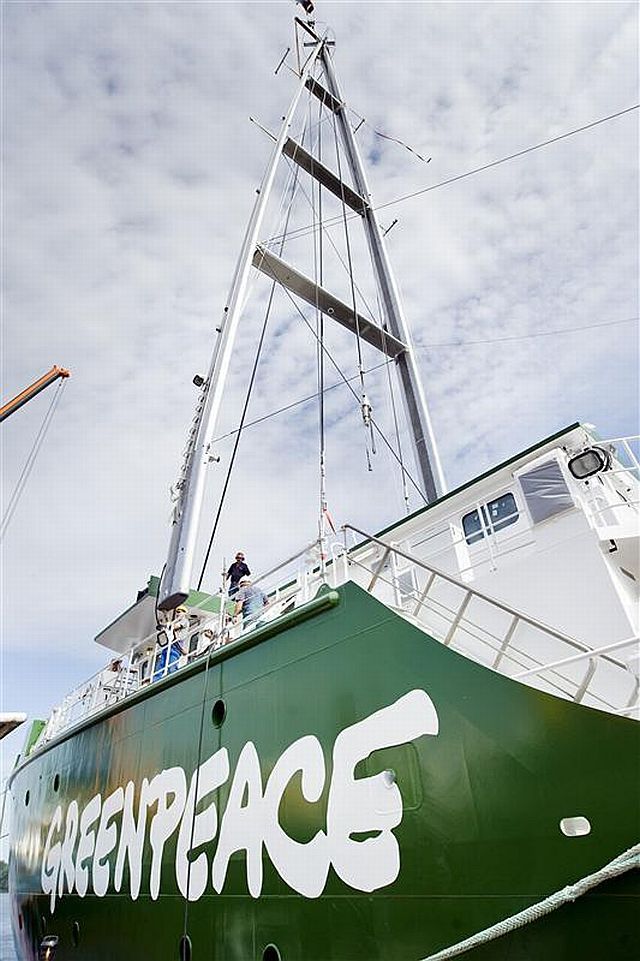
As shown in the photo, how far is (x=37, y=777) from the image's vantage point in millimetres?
10719

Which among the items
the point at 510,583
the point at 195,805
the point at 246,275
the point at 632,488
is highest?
the point at 246,275

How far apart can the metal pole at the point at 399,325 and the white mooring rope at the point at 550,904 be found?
671cm

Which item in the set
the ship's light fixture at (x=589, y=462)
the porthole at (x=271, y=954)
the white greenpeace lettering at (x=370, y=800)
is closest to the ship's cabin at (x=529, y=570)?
the ship's light fixture at (x=589, y=462)

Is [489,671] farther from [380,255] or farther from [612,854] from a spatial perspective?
[380,255]

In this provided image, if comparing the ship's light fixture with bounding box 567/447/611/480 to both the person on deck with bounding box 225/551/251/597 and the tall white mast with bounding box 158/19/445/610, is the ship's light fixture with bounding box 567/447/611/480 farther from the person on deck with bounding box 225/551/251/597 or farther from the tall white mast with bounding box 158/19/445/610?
the person on deck with bounding box 225/551/251/597

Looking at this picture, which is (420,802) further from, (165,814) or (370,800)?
(165,814)

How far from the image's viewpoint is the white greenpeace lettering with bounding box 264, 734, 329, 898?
4.05 metres

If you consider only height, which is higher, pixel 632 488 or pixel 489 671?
pixel 632 488

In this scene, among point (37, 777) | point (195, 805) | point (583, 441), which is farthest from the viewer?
point (37, 777)

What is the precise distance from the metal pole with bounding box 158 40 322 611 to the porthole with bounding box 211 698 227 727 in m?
1.53

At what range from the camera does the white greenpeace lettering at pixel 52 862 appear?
829 centimetres

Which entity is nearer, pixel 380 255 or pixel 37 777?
pixel 37 777

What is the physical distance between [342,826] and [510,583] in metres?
2.71

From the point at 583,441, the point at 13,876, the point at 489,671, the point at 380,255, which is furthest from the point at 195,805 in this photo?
the point at 380,255
